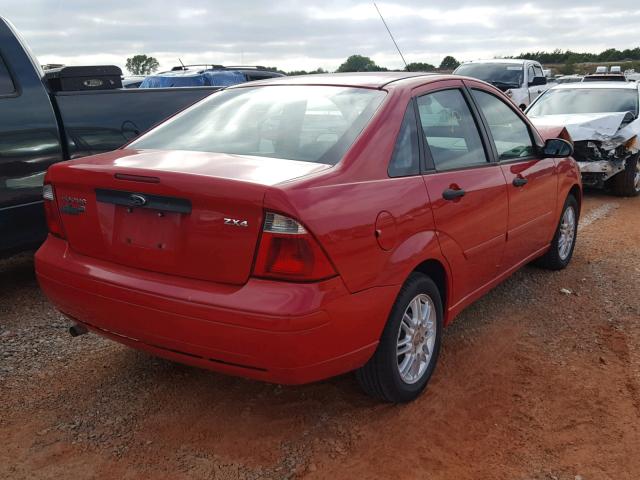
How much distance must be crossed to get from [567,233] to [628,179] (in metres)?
4.37

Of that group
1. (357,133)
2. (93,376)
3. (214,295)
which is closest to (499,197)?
(357,133)

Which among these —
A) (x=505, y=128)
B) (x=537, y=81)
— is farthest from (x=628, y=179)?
(x=537, y=81)

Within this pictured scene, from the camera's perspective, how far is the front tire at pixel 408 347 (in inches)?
118

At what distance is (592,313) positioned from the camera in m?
4.55

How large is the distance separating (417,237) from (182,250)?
1.12 m

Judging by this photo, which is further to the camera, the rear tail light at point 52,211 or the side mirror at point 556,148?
the side mirror at point 556,148

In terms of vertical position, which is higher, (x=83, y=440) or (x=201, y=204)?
(x=201, y=204)

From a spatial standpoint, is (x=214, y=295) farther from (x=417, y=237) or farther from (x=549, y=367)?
(x=549, y=367)

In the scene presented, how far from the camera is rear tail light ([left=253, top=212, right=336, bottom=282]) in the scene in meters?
2.51

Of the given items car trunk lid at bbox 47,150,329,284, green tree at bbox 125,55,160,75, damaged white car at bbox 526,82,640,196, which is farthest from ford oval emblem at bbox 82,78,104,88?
green tree at bbox 125,55,160,75

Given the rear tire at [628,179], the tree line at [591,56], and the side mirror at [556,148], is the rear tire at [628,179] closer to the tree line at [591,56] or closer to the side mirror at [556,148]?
the side mirror at [556,148]

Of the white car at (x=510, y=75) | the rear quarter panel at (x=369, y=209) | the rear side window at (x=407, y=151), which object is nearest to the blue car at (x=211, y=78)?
the white car at (x=510, y=75)

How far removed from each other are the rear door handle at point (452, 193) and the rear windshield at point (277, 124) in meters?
0.58

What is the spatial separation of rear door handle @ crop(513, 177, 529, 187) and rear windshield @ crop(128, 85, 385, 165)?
1.30 meters
